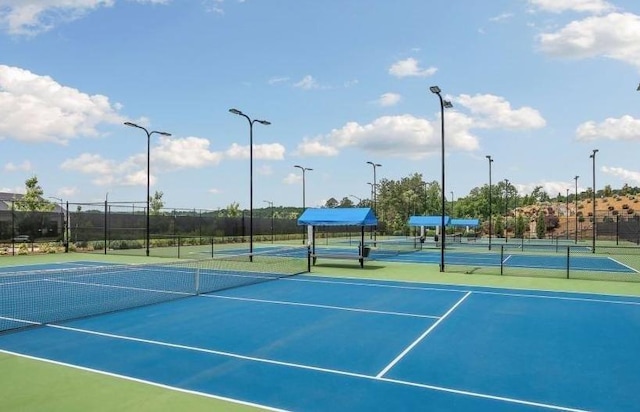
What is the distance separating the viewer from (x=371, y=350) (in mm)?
9492

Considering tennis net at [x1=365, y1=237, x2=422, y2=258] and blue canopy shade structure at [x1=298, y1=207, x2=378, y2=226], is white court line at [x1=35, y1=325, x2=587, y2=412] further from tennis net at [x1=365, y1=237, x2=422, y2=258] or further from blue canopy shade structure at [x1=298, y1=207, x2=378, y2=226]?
tennis net at [x1=365, y1=237, x2=422, y2=258]

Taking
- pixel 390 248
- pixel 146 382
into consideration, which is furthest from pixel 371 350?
pixel 390 248

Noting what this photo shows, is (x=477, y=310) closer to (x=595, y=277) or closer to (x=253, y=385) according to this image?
(x=253, y=385)

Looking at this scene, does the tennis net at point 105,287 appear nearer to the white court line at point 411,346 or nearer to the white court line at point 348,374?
the white court line at point 348,374

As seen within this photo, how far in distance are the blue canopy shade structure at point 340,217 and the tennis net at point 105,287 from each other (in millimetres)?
3283

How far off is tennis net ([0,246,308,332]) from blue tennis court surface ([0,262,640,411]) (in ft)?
3.78

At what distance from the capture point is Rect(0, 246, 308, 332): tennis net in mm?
12922

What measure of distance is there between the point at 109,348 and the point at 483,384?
6.83 metres

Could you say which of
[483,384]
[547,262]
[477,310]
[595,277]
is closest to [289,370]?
[483,384]

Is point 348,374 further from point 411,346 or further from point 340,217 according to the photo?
point 340,217

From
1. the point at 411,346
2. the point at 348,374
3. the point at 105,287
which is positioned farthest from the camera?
the point at 105,287

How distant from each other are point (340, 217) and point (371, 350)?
17.6 meters

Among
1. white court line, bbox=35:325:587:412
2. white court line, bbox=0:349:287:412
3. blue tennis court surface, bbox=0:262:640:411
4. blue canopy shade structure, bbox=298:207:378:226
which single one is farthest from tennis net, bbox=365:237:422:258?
white court line, bbox=0:349:287:412

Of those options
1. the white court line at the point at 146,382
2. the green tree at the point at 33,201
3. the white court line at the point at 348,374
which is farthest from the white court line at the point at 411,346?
the green tree at the point at 33,201
